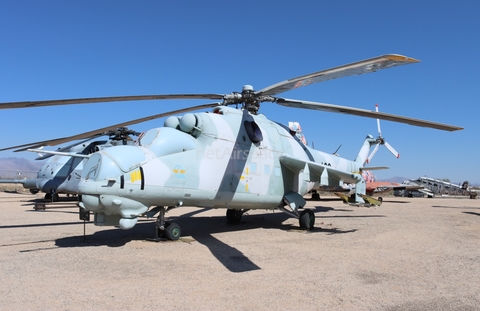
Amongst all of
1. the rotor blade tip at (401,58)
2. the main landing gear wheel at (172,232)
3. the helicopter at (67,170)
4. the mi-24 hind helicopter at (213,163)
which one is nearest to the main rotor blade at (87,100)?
the mi-24 hind helicopter at (213,163)

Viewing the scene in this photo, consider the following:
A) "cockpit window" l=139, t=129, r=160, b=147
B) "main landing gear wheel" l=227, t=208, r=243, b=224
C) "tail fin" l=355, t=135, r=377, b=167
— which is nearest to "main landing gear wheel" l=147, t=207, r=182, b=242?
"cockpit window" l=139, t=129, r=160, b=147

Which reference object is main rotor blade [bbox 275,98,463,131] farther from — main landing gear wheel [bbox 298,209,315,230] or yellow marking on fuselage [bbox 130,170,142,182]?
yellow marking on fuselage [bbox 130,170,142,182]

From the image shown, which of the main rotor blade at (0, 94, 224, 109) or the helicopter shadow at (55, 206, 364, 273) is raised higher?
the main rotor blade at (0, 94, 224, 109)

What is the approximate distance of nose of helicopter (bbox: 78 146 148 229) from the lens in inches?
289

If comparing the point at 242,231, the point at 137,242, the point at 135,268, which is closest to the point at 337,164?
the point at 242,231

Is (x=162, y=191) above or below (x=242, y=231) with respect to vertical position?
above

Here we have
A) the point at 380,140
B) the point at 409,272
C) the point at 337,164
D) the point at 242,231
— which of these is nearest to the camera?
the point at 409,272

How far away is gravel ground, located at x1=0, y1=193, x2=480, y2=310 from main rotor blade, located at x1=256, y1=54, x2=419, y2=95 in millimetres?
3798

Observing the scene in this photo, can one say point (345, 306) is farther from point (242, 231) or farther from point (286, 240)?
point (242, 231)

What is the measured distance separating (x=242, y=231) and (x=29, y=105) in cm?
707

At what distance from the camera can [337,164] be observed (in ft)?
48.2

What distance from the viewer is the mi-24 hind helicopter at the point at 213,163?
24.4 feet

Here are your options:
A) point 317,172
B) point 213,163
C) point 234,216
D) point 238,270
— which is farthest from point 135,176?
point 317,172

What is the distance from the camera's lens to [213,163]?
30.1 ft
